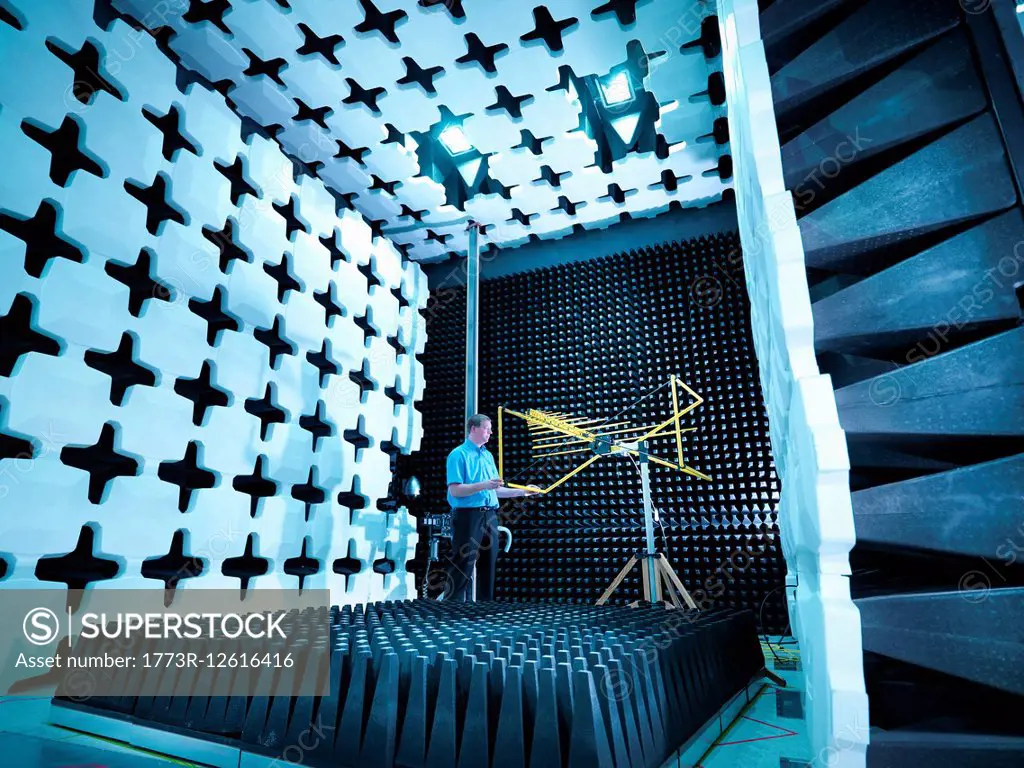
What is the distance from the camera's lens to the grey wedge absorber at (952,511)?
2.57 feet

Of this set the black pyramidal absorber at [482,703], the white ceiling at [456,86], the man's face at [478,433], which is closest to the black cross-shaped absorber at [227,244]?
the white ceiling at [456,86]

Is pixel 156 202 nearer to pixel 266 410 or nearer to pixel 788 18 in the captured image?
pixel 266 410

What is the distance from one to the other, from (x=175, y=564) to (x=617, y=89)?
162 inches

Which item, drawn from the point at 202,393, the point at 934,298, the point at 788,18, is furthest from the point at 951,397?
the point at 202,393

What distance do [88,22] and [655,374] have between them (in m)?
4.03

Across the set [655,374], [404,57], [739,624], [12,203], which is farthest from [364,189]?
[739,624]

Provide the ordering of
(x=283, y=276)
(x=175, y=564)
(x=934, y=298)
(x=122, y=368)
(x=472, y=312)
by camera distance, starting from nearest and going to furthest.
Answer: (x=934, y=298), (x=122, y=368), (x=175, y=564), (x=283, y=276), (x=472, y=312)

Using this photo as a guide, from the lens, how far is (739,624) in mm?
2027

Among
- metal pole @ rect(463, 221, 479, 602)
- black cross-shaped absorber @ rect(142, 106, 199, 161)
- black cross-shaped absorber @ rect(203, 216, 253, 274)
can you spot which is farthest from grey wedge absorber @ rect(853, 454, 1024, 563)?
metal pole @ rect(463, 221, 479, 602)

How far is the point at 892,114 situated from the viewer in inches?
40.4

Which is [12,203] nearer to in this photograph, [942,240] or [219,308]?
[219,308]

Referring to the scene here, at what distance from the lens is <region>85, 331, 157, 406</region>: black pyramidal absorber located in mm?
2707

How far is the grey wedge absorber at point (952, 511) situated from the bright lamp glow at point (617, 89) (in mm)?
3606

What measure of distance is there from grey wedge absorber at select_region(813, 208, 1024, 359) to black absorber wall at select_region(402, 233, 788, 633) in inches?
125
